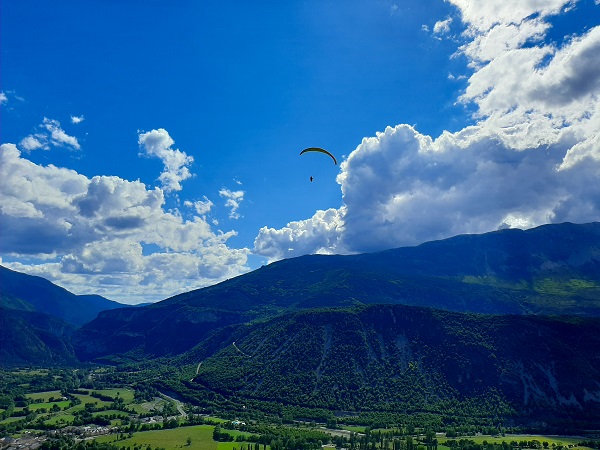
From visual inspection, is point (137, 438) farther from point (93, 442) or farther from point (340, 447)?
point (340, 447)

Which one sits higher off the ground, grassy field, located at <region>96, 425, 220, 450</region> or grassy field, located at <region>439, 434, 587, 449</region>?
grassy field, located at <region>96, 425, 220, 450</region>

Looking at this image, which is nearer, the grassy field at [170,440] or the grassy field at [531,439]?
the grassy field at [170,440]

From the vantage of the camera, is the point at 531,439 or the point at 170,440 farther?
the point at 531,439

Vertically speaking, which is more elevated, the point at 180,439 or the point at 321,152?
the point at 321,152

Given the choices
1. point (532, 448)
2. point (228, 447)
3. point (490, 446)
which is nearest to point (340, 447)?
point (228, 447)

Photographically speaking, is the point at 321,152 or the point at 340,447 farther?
the point at 340,447

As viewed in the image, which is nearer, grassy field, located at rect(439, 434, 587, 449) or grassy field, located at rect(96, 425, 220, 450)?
grassy field, located at rect(96, 425, 220, 450)

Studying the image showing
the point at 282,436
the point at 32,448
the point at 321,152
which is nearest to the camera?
the point at 321,152

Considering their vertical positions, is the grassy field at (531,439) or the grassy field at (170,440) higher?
the grassy field at (170,440)

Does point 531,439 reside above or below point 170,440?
below

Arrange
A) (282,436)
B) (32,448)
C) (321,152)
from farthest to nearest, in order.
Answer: (282,436)
(32,448)
(321,152)
